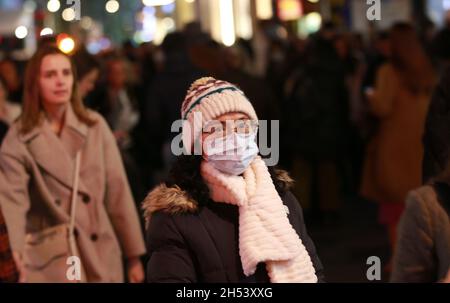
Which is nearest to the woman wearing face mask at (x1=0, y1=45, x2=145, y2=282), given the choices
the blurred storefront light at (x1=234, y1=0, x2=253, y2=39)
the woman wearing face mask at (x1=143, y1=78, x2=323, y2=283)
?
the woman wearing face mask at (x1=143, y1=78, x2=323, y2=283)

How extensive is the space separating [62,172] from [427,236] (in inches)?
91.7

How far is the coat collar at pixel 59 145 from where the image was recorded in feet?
19.4

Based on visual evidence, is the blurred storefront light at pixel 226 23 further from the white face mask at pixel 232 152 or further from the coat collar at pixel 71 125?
the white face mask at pixel 232 152

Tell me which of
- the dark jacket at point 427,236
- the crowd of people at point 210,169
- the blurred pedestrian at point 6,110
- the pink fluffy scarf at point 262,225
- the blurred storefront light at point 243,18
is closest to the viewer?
the pink fluffy scarf at point 262,225

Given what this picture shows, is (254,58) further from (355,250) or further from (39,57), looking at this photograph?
(39,57)

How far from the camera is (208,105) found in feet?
12.5

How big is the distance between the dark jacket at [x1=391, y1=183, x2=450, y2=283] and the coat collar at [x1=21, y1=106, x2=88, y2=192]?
7.13ft

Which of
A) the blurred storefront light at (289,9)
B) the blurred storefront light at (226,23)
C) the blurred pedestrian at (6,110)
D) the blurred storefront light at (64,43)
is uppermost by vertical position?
the blurred storefront light at (289,9)

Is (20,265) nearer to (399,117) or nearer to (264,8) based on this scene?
(399,117)

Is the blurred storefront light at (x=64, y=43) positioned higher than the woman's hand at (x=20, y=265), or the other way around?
the blurred storefront light at (x=64, y=43)

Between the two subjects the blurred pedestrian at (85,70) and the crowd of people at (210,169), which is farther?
the blurred pedestrian at (85,70)

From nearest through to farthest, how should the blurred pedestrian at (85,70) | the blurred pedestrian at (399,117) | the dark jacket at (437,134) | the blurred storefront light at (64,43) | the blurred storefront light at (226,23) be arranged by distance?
the dark jacket at (437,134), the blurred storefront light at (64,43), the blurred pedestrian at (85,70), the blurred pedestrian at (399,117), the blurred storefront light at (226,23)

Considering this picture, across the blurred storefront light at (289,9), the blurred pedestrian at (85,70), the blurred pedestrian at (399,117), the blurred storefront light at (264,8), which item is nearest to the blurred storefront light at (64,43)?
the blurred pedestrian at (85,70)

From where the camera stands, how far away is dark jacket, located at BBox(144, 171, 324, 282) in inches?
146
